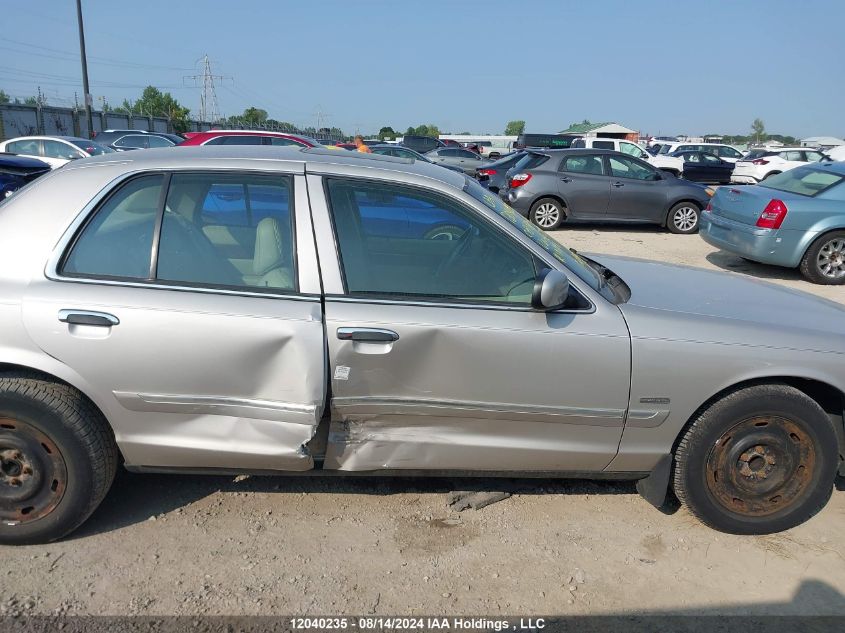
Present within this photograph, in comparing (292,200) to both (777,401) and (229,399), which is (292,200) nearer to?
(229,399)

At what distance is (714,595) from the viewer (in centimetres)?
268

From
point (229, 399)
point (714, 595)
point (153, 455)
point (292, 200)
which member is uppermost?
point (292, 200)

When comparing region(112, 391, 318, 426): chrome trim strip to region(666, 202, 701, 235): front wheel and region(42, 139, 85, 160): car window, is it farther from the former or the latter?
region(42, 139, 85, 160): car window

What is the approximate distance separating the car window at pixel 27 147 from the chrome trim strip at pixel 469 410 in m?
16.9

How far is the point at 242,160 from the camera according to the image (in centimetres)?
295

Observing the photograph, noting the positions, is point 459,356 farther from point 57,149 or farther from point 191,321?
point 57,149

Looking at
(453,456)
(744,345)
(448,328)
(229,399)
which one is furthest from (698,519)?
(229,399)

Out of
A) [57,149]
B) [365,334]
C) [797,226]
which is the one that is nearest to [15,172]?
[57,149]

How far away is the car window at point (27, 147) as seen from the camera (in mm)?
16031

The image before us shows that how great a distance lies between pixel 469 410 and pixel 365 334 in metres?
0.57

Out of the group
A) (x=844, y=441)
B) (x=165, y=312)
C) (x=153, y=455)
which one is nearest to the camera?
(x=165, y=312)

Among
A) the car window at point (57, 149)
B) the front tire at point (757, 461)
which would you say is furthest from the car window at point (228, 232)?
the car window at point (57, 149)

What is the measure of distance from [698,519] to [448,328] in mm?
1585

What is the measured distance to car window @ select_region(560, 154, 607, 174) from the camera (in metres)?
Answer: 12.4
